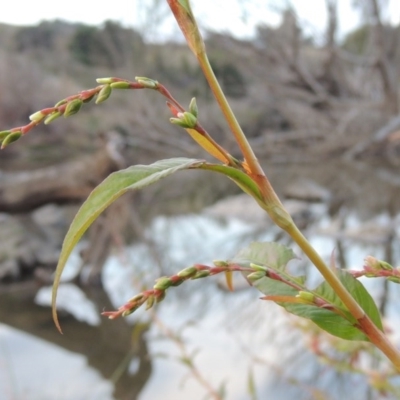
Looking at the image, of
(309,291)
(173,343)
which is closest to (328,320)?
(309,291)

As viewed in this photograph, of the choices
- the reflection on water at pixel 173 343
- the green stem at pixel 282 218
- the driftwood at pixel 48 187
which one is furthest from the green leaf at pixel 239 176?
the driftwood at pixel 48 187

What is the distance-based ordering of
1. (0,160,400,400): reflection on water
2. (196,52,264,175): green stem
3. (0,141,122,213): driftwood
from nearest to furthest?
1. (196,52,264,175): green stem
2. (0,160,400,400): reflection on water
3. (0,141,122,213): driftwood

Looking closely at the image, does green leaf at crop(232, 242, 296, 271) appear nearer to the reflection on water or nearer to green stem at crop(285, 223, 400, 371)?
green stem at crop(285, 223, 400, 371)

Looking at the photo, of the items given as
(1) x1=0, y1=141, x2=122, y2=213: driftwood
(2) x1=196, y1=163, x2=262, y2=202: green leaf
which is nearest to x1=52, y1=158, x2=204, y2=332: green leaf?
(2) x1=196, y1=163, x2=262, y2=202: green leaf

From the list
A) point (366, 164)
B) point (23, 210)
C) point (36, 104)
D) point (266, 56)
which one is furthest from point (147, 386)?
point (36, 104)

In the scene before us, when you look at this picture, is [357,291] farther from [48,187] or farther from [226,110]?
[48,187]

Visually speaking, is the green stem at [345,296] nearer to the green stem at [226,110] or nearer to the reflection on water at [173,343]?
the green stem at [226,110]
